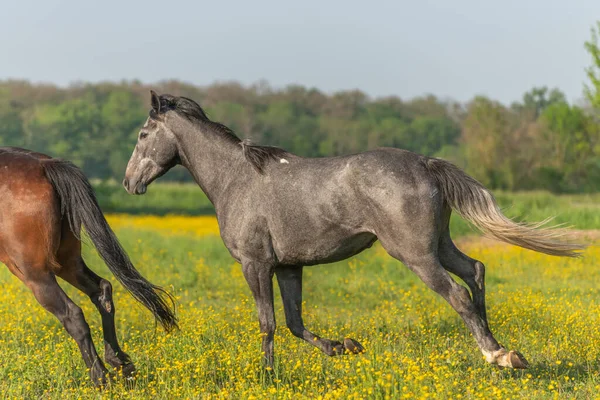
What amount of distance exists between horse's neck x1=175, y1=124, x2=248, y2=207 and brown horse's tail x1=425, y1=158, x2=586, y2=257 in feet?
6.29

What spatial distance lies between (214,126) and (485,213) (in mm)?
2745

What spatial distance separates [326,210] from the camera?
6.20m

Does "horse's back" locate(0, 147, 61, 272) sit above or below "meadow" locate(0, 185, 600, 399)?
above

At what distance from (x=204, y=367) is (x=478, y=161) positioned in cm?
4153

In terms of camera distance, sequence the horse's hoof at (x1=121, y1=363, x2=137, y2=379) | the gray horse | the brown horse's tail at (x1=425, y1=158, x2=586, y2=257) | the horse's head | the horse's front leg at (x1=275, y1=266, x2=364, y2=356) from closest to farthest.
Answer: the gray horse
the brown horse's tail at (x1=425, y1=158, x2=586, y2=257)
the horse's hoof at (x1=121, y1=363, x2=137, y2=379)
the horse's front leg at (x1=275, y1=266, x2=364, y2=356)
the horse's head

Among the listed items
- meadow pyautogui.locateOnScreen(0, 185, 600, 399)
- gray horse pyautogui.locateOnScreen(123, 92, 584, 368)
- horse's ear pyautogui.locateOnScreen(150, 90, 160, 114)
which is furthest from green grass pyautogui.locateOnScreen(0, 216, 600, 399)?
horse's ear pyautogui.locateOnScreen(150, 90, 160, 114)

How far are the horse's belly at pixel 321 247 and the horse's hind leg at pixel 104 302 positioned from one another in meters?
1.62

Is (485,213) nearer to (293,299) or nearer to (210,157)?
(293,299)

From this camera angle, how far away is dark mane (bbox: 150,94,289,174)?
678 centimetres

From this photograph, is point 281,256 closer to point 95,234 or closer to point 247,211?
point 247,211

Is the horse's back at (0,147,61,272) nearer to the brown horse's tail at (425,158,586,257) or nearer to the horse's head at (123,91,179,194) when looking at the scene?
the horse's head at (123,91,179,194)

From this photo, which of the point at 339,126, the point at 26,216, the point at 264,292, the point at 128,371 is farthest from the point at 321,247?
the point at 339,126

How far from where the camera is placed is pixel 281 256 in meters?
6.45

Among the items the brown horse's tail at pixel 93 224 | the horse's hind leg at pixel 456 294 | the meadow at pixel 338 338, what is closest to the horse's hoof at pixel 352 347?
the meadow at pixel 338 338
